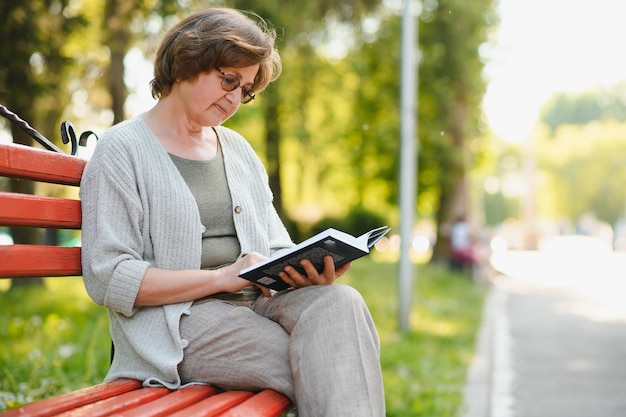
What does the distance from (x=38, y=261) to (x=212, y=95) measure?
2.46 feet

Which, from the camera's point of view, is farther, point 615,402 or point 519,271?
point 519,271

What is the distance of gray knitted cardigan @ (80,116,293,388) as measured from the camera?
8.19ft

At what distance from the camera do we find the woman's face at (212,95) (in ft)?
9.00

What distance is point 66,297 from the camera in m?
10.9

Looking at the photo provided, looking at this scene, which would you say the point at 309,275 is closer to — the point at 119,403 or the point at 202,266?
the point at 202,266

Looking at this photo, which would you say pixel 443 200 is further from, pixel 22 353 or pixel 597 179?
pixel 597 179

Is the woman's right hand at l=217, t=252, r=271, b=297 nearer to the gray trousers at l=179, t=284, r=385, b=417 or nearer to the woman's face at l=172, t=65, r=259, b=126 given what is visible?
the gray trousers at l=179, t=284, r=385, b=417

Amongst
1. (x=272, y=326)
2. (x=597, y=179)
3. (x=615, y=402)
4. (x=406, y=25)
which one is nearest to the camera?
(x=272, y=326)

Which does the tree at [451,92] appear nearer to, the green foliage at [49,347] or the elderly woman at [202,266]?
the green foliage at [49,347]

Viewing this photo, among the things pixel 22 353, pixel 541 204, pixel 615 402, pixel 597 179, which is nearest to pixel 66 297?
pixel 22 353

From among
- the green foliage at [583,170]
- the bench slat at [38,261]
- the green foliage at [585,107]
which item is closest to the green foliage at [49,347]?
the bench slat at [38,261]

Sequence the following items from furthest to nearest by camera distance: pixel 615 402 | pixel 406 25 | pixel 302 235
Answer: pixel 302 235, pixel 406 25, pixel 615 402

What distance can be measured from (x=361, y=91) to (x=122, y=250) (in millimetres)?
20729

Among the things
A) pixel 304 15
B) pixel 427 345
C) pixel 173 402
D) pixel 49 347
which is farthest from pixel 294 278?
pixel 304 15
